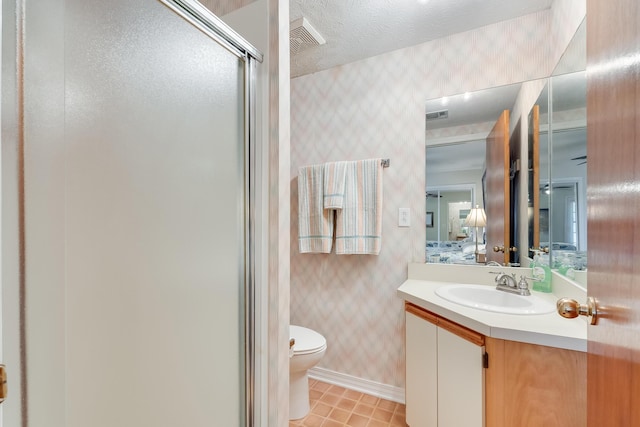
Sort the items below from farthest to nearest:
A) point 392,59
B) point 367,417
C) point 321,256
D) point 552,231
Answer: point 321,256, point 392,59, point 367,417, point 552,231

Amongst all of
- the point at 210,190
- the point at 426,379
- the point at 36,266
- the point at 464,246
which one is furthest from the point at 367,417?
the point at 36,266

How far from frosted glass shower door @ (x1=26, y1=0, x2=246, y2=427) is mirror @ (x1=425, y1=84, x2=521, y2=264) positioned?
137cm

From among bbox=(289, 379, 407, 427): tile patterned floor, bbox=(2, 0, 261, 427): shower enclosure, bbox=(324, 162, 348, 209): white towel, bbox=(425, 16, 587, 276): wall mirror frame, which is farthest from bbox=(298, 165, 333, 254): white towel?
bbox=(2, 0, 261, 427): shower enclosure

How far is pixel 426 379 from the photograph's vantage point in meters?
1.47

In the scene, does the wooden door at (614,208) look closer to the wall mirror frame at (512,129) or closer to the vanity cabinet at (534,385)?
the vanity cabinet at (534,385)

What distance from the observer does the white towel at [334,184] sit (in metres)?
2.09

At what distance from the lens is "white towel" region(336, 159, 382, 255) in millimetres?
2039

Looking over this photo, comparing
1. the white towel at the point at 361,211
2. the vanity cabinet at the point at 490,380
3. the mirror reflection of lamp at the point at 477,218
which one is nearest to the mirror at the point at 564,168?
the mirror reflection of lamp at the point at 477,218

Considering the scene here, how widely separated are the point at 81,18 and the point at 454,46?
6.36ft

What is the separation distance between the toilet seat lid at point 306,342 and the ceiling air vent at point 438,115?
62.1 inches

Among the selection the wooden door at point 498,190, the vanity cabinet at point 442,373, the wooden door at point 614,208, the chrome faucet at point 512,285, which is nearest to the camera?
the wooden door at point 614,208

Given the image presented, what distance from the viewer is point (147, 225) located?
0.77 m

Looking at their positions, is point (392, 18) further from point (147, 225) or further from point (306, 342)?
point (306, 342)

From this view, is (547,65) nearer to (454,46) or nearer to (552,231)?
(454,46)
